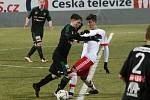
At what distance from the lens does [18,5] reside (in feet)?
138

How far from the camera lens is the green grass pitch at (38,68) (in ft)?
44.0

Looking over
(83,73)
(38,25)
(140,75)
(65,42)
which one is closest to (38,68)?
(38,25)

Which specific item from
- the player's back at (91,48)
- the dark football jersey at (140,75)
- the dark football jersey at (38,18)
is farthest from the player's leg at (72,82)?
the dark football jersey at (38,18)

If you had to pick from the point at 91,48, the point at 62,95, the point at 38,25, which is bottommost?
the point at 62,95

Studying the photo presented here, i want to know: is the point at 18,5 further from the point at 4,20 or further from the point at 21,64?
the point at 21,64

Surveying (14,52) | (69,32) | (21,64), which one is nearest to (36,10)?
(21,64)

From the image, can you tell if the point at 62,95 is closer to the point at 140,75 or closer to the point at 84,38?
the point at 84,38

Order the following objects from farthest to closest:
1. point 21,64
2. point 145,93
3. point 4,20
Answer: point 4,20 < point 21,64 < point 145,93

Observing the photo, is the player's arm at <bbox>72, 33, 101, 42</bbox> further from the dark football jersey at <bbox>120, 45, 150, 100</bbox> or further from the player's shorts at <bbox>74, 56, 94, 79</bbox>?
the dark football jersey at <bbox>120, 45, 150, 100</bbox>

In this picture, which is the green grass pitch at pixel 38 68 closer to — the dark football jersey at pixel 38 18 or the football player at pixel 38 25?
the football player at pixel 38 25

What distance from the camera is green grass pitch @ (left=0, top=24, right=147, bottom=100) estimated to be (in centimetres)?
1341

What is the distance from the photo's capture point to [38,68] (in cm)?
1859

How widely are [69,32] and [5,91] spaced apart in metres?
2.70

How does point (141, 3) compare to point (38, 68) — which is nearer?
point (38, 68)
